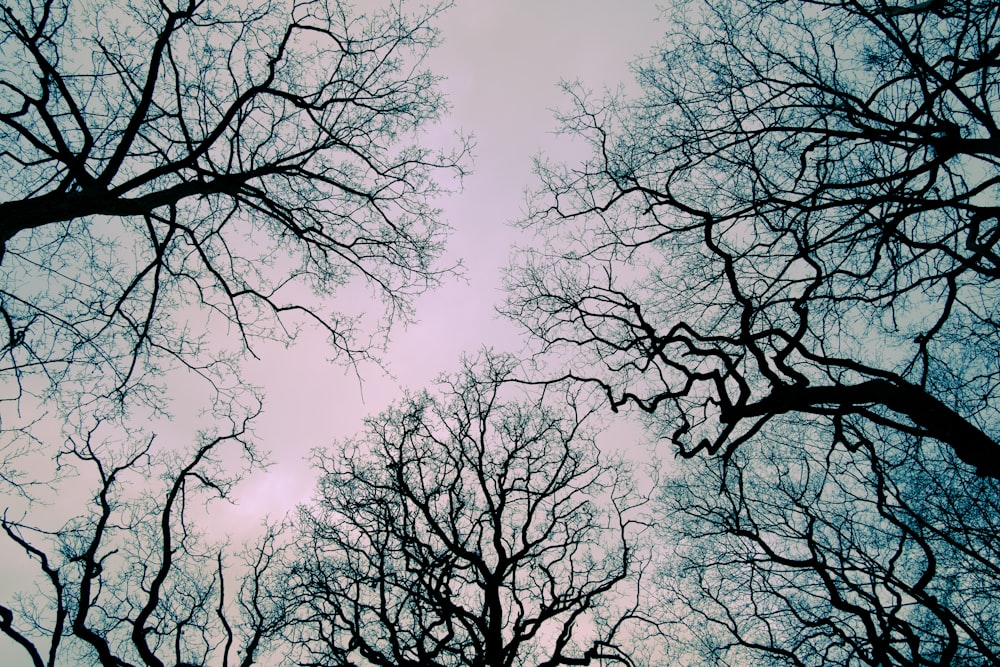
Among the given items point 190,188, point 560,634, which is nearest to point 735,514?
point 560,634

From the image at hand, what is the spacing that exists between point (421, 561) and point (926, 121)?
9.97 m

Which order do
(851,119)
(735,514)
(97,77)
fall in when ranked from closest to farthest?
(851,119) → (97,77) → (735,514)

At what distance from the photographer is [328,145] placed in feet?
23.1

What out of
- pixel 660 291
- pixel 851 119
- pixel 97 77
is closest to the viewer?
pixel 851 119

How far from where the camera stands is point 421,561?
10.4m

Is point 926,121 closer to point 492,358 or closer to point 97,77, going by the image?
point 492,358

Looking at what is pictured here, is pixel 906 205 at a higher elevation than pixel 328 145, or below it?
below

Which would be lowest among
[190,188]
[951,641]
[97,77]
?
[951,641]

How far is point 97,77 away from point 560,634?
10966 mm

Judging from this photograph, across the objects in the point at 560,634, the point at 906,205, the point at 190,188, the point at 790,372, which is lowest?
the point at 560,634

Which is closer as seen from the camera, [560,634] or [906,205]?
[906,205]

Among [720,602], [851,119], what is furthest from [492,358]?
[851,119]

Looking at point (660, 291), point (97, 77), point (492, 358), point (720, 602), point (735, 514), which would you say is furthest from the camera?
point (492, 358)

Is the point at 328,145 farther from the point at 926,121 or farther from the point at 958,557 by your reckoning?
the point at 958,557
